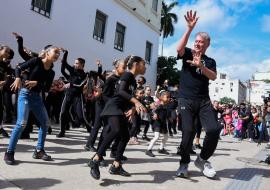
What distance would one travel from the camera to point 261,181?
575 cm

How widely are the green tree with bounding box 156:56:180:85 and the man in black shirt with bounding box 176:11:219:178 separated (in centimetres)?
2073

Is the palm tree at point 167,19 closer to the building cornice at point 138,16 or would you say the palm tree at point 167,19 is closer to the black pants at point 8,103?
the building cornice at point 138,16

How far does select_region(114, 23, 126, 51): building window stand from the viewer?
65.5 feet

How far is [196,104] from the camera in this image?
5.42m

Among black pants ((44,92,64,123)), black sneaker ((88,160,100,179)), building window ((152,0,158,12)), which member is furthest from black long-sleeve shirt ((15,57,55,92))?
building window ((152,0,158,12))

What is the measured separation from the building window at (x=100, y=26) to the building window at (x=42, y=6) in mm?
3702

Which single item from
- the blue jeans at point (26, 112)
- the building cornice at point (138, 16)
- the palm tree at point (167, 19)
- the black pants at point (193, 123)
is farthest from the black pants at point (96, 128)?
the palm tree at point (167, 19)

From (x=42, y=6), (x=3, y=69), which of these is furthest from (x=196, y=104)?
(x=42, y=6)

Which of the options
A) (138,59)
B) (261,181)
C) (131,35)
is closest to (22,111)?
(138,59)

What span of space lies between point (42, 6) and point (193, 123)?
1072 centimetres

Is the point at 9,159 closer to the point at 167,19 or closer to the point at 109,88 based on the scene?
the point at 109,88

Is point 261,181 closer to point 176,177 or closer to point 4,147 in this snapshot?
point 176,177

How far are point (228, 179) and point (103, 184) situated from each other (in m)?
2.25

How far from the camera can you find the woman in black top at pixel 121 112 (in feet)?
15.7
